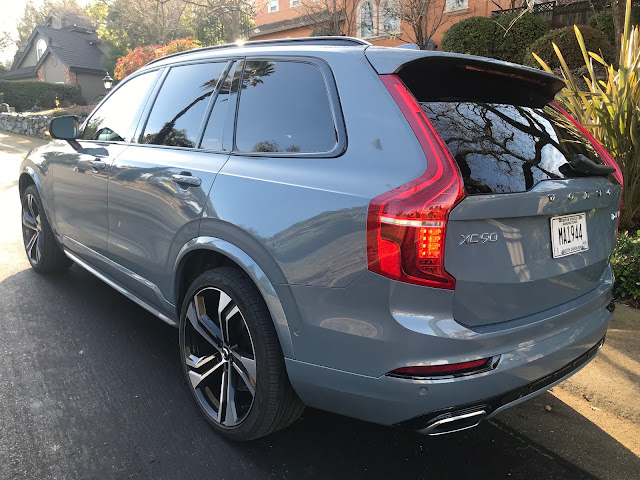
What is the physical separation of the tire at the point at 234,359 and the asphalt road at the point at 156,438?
170mm

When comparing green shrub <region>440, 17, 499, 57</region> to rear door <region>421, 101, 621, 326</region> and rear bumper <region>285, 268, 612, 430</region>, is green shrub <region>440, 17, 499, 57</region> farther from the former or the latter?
rear bumper <region>285, 268, 612, 430</region>

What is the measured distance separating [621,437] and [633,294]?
1831 mm

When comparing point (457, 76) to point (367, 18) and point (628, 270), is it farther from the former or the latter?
point (367, 18)

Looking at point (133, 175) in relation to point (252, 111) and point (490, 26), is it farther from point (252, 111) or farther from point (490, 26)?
point (490, 26)

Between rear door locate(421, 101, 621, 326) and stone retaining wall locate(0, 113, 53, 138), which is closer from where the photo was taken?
rear door locate(421, 101, 621, 326)

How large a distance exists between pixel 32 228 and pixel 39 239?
177 millimetres

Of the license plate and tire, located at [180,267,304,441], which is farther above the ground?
A: the license plate

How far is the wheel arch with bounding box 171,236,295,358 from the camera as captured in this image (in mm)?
2217

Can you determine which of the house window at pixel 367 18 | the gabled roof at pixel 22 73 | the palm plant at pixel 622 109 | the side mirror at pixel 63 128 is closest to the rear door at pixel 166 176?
the side mirror at pixel 63 128

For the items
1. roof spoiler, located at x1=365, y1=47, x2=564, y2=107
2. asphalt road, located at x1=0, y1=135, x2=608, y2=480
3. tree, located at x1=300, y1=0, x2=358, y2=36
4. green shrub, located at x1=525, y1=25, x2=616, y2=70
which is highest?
tree, located at x1=300, y1=0, x2=358, y2=36

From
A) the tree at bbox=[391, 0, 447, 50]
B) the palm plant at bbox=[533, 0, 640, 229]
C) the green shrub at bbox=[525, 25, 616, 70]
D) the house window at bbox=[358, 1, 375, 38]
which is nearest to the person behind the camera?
the palm plant at bbox=[533, 0, 640, 229]

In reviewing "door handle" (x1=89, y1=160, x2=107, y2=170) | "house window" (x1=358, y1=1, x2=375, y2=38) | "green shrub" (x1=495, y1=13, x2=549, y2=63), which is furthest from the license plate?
"house window" (x1=358, y1=1, x2=375, y2=38)

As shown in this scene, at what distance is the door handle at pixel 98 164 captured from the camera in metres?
3.55

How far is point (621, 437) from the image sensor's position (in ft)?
9.02
